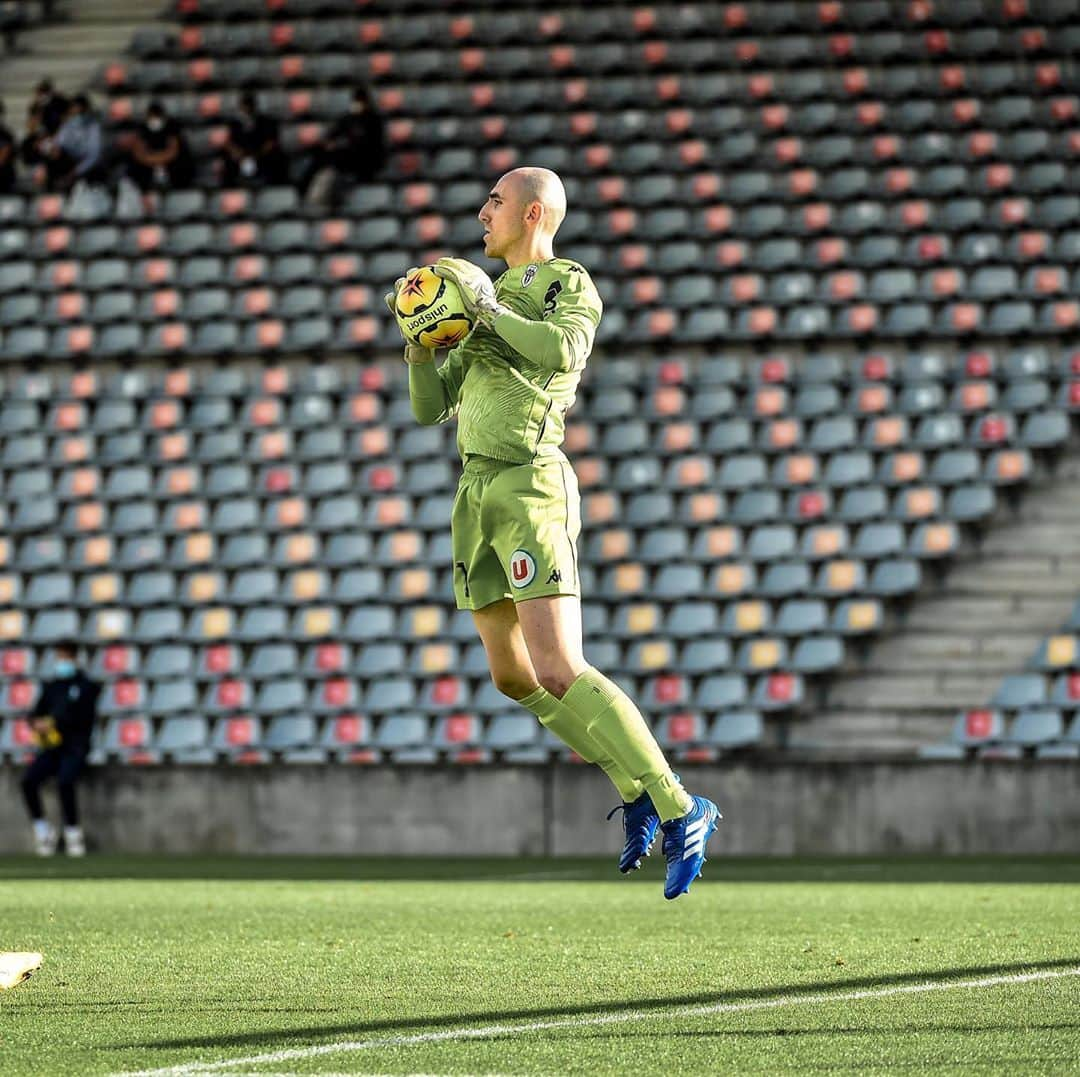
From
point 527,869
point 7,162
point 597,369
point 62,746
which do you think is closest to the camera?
point 527,869

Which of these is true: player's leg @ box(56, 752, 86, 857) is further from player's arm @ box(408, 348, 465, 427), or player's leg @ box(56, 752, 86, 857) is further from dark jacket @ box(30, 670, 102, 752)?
player's arm @ box(408, 348, 465, 427)

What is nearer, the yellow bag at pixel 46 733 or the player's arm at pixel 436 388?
the player's arm at pixel 436 388

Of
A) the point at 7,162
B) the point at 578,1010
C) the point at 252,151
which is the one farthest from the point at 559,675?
the point at 7,162

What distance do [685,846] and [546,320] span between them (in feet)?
4.28

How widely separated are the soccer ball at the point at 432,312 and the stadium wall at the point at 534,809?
8748 millimetres

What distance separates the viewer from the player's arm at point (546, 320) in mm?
5105

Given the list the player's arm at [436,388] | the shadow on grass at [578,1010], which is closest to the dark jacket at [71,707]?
the player's arm at [436,388]

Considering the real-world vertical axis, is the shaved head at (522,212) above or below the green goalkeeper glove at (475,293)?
above

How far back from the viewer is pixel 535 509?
5141 millimetres

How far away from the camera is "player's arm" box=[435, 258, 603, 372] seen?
16.8ft

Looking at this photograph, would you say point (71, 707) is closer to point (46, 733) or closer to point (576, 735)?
point (46, 733)

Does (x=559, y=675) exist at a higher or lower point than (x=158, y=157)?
lower

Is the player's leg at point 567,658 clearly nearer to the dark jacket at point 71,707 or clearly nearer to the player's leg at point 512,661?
the player's leg at point 512,661

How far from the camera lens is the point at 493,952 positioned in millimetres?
5684
